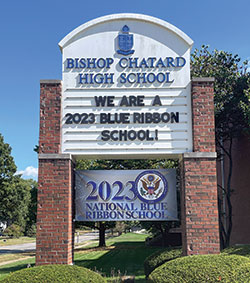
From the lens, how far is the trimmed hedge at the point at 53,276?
673 cm

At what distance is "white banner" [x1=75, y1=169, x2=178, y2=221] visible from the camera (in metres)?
9.42

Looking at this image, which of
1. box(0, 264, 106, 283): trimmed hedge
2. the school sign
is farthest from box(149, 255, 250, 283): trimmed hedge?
box(0, 264, 106, 283): trimmed hedge

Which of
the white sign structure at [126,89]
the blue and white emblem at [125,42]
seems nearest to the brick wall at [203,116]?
the white sign structure at [126,89]

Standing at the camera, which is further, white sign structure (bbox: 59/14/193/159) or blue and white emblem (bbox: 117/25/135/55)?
blue and white emblem (bbox: 117/25/135/55)

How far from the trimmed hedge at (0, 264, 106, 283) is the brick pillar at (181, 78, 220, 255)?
8.53ft

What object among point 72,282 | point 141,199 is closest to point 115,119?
point 141,199

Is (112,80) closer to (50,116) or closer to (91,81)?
(91,81)

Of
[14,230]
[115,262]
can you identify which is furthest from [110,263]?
[14,230]

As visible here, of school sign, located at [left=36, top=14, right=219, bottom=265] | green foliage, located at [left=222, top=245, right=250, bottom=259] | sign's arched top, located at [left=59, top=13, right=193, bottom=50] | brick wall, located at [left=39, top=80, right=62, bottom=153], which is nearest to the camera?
school sign, located at [left=36, top=14, right=219, bottom=265]

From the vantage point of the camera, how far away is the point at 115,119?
917 centimetres

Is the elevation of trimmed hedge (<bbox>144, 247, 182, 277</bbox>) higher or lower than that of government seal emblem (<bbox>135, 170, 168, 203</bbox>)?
lower

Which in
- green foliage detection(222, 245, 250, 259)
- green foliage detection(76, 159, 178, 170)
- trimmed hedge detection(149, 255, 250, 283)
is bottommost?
green foliage detection(222, 245, 250, 259)

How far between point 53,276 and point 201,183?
409 centimetres

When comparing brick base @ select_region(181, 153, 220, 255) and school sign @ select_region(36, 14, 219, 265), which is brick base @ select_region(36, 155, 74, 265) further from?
brick base @ select_region(181, 153, 220, 255)
